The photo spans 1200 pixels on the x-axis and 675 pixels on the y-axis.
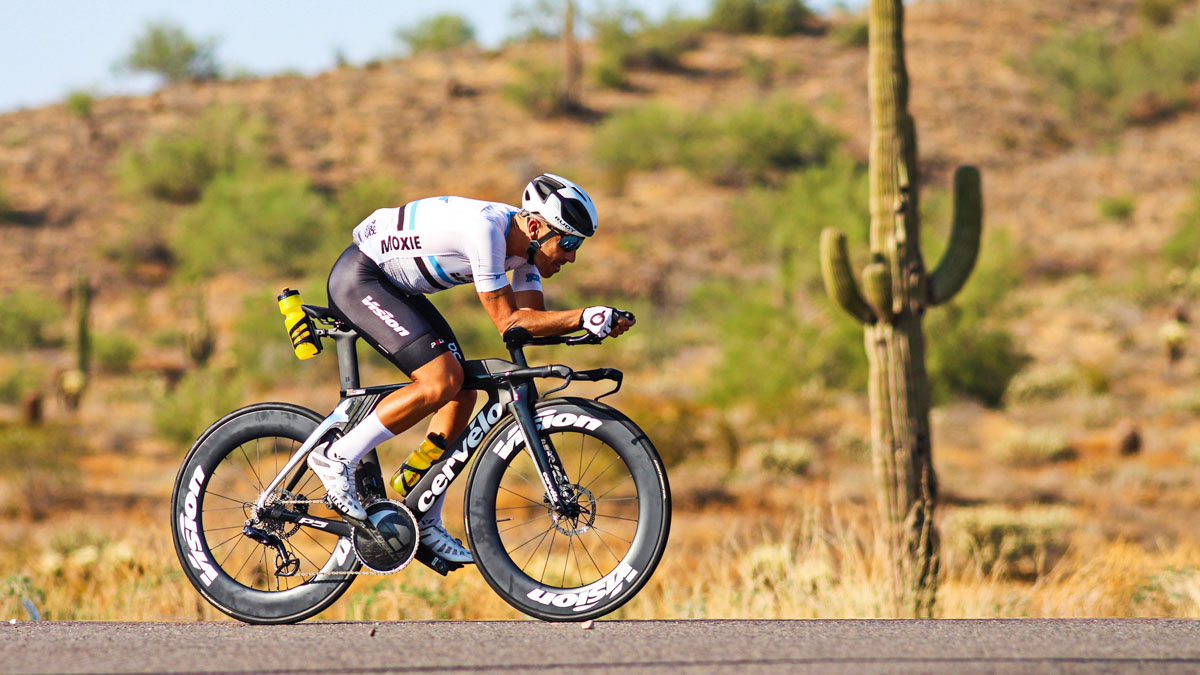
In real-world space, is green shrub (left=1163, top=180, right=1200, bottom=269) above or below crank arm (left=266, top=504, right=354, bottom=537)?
below

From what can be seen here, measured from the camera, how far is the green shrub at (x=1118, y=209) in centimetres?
→ 4638

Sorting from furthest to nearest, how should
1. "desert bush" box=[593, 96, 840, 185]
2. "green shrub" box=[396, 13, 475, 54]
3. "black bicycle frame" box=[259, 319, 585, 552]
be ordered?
"green shrub" box=[396, 13, 475, 54], "desert bush" box=[593, 96, 840, 185], "black bicycle frame" box=[259, 319, 585, 552]

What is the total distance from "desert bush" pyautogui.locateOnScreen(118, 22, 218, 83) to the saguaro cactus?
63.7 metres

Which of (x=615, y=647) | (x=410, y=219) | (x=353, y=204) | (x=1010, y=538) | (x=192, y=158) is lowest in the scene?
(x=1010, y=538)

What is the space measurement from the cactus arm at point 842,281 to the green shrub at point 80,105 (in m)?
54.0

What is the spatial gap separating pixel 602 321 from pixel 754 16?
6922 centimetres

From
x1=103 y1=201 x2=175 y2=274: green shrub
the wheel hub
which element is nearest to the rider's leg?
the wheel hub

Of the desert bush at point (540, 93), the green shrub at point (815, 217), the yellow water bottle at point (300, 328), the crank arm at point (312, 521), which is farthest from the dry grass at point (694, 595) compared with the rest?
the desert bush at point (540, 93)

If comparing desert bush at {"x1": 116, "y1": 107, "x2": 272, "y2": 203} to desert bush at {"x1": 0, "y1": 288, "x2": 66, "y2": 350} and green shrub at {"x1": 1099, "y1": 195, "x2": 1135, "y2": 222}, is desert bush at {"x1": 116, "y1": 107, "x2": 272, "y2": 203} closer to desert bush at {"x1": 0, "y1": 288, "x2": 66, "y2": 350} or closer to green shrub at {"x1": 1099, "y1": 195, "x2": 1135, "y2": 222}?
desert bush at {"x1": 0, "y1": 288, "x2": 66, "y2": 350}

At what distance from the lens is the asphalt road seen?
170 inches

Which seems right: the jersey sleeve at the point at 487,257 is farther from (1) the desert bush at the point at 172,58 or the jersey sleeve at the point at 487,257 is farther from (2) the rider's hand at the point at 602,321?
(1) the desert bush at the point at 172,58

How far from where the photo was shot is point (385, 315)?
17.6ft

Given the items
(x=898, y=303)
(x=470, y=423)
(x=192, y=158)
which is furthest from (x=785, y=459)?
(x=192, y=158)

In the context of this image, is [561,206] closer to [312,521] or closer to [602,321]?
[602,321]
